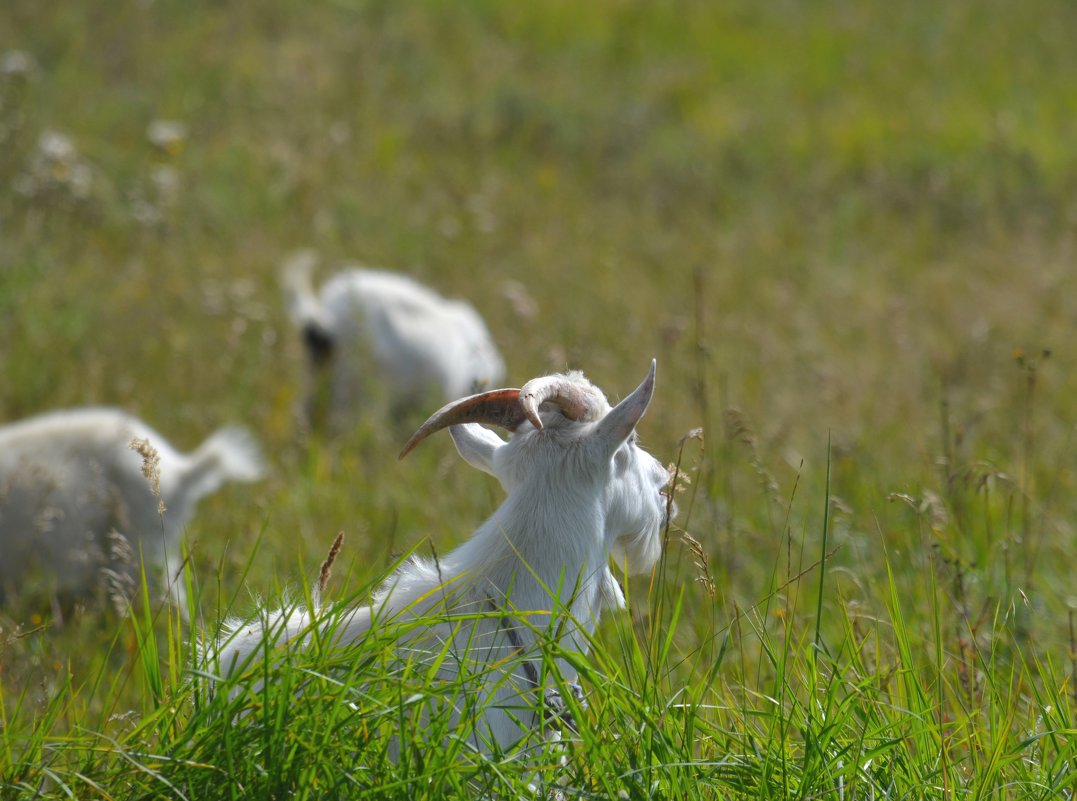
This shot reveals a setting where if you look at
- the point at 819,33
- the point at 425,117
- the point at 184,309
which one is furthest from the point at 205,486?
the point at 819,33

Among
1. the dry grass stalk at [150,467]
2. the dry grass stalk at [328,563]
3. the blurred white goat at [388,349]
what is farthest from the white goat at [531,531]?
the blurred white goat at [388,349]

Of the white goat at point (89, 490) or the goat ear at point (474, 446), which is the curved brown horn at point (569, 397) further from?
the white goat at point (89, 490)

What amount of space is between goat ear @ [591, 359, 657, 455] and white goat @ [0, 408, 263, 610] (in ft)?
8.22

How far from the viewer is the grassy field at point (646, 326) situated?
2.45m

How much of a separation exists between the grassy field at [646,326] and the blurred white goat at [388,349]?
362mm

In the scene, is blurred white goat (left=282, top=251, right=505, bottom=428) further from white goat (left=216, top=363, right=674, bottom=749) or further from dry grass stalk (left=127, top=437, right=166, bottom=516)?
dry grass stalk (left=127, top=437, right=166, bottom=516)

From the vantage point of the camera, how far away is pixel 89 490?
5047 mm

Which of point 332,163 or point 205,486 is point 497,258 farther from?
point 205,486

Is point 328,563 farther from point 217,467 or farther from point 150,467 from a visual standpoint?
point 217,467

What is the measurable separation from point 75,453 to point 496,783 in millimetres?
3487

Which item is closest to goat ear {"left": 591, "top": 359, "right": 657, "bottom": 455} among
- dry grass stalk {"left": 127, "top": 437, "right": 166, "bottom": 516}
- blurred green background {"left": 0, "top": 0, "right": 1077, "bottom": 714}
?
blurred green background {"left": 0, "top": 0, "right": 1077, "bottom": 714}

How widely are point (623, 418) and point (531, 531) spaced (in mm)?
374

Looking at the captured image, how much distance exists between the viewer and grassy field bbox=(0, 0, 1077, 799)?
2.45 m

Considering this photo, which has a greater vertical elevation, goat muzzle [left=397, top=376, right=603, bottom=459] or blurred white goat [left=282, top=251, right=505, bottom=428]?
goat muzzle [left=397, top=376, right=603, bottom=459]
